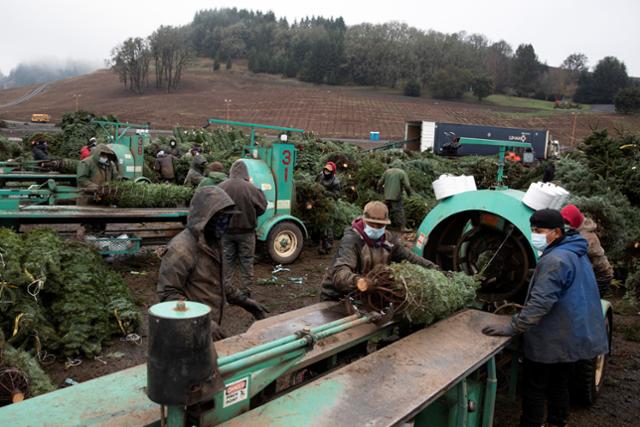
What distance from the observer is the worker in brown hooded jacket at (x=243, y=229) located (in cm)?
744

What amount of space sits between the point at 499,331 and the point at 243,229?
447 cm

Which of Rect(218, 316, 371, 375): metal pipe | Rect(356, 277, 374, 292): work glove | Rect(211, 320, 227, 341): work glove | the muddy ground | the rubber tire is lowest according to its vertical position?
the muddy ground

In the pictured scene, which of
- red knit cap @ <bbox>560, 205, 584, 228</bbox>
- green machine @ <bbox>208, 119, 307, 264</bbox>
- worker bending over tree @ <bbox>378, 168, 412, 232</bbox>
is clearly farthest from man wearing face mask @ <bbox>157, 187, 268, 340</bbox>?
worker bending over tree @ <bbox>378, 168, 412, 232</bbox>

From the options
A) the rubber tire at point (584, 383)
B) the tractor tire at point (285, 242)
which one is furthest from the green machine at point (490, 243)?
the tractor tire at point (285, 242)

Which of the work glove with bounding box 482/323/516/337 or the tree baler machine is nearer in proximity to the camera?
the tree baler machine

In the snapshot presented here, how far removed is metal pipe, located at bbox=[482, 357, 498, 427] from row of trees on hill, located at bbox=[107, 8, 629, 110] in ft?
225

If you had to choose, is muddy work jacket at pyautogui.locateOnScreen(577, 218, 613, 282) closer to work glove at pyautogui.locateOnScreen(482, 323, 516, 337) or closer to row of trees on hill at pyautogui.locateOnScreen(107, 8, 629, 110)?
work glove at pyautogui.locateOnScreen(482, 323, 516, 337)

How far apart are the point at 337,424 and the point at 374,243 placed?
2.13 meters

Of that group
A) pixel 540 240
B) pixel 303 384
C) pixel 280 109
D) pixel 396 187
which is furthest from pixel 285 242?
pixel 280 109

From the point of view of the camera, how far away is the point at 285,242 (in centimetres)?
983

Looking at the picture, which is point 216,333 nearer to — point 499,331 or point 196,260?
point 196,260

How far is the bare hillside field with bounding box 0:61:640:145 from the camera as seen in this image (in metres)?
47.9

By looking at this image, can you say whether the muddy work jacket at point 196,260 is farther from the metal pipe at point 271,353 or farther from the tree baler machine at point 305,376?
the metal pipe at point 271,353

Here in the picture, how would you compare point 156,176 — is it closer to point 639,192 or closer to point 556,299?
point 639,192
